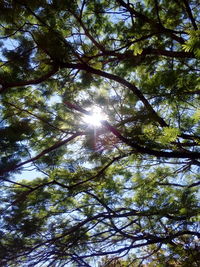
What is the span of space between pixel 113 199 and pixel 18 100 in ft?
6.63

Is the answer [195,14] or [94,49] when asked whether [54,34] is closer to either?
[94,49]

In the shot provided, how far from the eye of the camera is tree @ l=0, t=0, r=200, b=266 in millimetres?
2527

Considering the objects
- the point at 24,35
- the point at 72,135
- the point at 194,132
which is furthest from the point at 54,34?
the point at 194,132

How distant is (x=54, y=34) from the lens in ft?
7.81

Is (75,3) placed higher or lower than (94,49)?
higher

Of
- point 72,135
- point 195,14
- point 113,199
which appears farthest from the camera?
point 113,199

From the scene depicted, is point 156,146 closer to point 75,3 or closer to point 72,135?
point 72,135

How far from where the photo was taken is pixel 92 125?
2725mm

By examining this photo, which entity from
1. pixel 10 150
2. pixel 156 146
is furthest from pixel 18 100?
pixel 156 146

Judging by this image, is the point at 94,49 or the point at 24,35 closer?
the point at 24,35

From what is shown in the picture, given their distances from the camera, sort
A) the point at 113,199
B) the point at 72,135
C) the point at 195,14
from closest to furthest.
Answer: the point at 72,135 < the point at 195,14 < the point at 113,199

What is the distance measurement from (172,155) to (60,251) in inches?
69.8

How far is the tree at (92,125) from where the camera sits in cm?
253

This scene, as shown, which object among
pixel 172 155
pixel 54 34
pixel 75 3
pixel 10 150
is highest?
pixel 75 3
